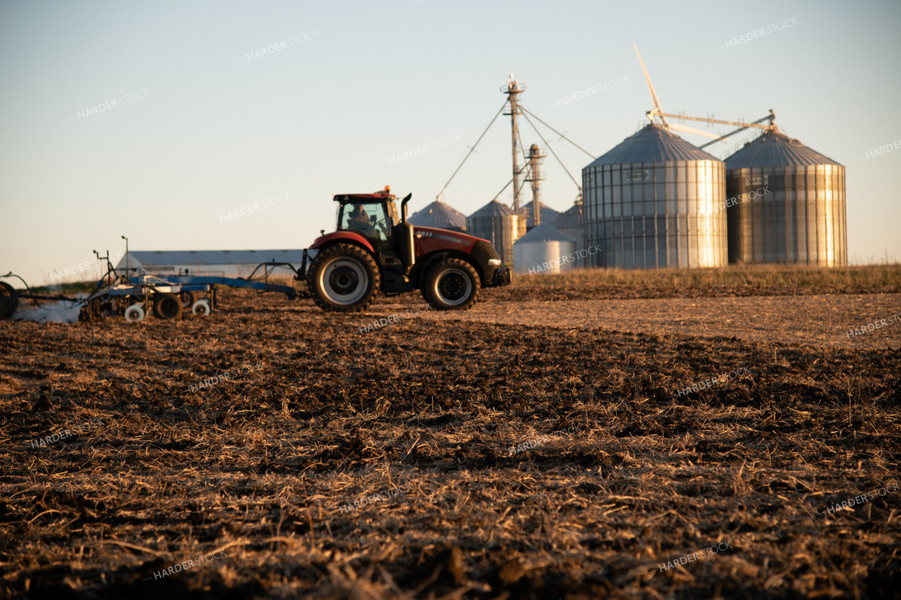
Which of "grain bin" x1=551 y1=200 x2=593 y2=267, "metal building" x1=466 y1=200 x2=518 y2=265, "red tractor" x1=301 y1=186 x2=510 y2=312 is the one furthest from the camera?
"metal building" x1=466 y1=200 x2=518 y2=265

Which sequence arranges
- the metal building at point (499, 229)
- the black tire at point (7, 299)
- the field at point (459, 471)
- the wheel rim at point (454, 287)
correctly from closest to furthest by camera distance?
the field at point (459, 471)
the wheel rim at point (454, 287)
the black tire at point (7, 299)
the metal building at point (499, 229)

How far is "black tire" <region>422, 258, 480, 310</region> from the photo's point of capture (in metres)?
15.4

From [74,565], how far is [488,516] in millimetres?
1650

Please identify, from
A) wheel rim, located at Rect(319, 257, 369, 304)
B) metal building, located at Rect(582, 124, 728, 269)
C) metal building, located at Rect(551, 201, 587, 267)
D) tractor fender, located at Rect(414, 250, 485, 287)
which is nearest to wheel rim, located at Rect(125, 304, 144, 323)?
wheel rim, located at Rect(319, 257, 369, 304)

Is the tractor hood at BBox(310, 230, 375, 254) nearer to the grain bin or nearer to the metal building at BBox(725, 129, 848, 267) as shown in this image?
the grain bin

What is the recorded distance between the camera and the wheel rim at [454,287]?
616 inches

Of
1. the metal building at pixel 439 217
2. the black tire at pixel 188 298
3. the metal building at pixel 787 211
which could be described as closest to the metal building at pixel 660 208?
the metal building at pixel 787 211

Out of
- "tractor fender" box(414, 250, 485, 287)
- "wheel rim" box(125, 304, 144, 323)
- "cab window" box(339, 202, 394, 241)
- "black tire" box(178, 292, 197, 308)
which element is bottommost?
"wheel rim" box(125, 304, 144, 323)

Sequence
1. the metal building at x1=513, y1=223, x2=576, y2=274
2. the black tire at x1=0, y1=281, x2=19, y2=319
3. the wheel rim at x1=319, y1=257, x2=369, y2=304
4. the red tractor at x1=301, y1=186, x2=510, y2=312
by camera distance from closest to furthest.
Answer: the red tractor at x1=301, y1=186, x2=510, y2=312 < the wheel rim at x1=319, y1=257, x2=369, y2=304 < the black tire at x1=0, y1=281, x2=19, y2=319 < the metal building at x1=513, y1=223, x2=576, y2=274

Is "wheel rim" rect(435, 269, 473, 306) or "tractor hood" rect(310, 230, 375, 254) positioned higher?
"tractor hood" rect(310, 230, 375, 254)

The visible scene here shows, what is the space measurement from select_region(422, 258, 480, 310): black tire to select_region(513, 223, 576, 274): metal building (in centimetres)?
2691

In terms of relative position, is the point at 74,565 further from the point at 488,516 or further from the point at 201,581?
the point at 488,516

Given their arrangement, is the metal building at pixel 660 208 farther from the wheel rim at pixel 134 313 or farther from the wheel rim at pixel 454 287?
the wheel rim at pixel 134 313

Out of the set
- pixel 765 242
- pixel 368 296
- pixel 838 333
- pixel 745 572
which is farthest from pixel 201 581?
pixel 765 242
